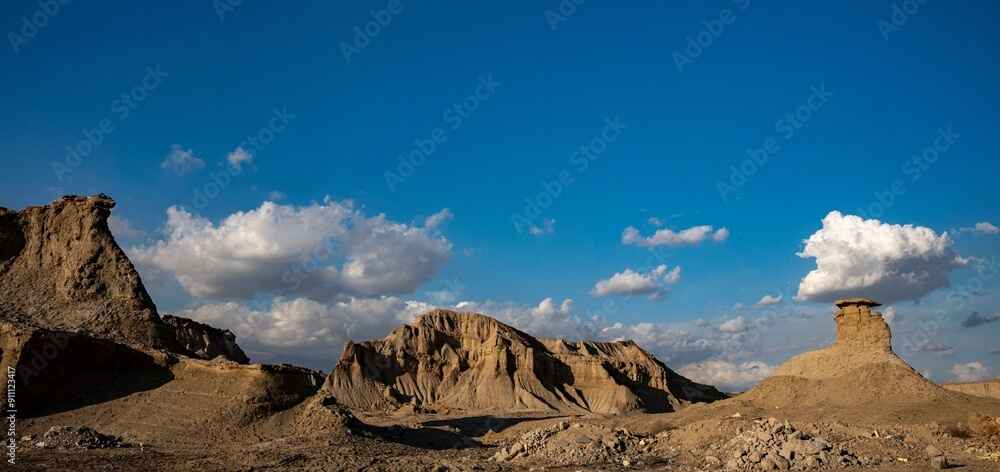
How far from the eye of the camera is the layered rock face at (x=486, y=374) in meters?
88.1

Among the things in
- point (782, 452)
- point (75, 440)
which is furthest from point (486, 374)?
point (782, 452)

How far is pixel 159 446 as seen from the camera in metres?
28.1

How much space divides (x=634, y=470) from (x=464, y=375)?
75095mm

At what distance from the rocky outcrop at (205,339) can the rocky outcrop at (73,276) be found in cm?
2242

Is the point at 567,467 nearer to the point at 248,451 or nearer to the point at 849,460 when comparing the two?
the point at 849,460

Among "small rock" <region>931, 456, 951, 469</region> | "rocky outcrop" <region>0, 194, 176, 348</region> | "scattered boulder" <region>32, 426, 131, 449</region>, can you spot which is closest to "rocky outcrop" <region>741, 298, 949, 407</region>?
"small rock" <region>931, 456, 951, 469</region>

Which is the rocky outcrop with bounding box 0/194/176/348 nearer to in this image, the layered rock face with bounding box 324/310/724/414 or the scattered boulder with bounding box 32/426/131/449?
the scattered boulder with bounding box 32/426/131/449

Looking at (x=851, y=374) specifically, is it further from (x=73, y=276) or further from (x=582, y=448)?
(x=73, y=276)

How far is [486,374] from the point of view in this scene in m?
93.7

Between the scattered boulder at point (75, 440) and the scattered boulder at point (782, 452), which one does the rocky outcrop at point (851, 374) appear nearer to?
the scattered boulder at point (782, 452)

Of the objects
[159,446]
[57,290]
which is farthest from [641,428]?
[57,290]

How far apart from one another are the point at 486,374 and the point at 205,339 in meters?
39.5

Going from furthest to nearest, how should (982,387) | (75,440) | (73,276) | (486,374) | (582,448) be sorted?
(486,374), (982,387), (73,276), (582,448), (75,440)

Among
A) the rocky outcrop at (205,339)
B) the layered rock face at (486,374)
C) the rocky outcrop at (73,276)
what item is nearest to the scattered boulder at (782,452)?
the rocky outcrop at (73,276)
